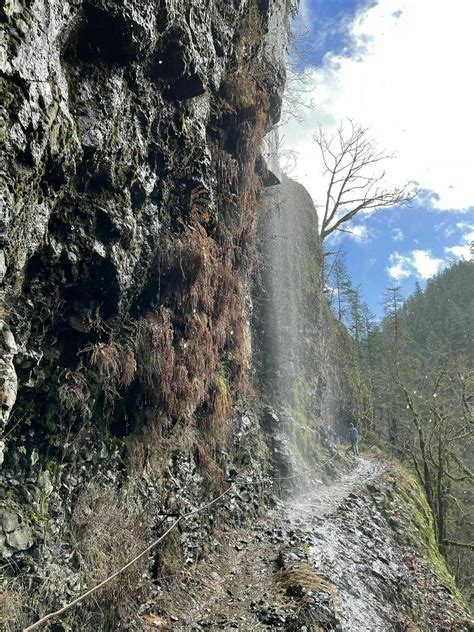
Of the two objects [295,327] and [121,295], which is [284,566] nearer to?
[121,295]

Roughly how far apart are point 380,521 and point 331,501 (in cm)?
141

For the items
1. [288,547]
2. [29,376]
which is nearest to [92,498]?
[29,376]

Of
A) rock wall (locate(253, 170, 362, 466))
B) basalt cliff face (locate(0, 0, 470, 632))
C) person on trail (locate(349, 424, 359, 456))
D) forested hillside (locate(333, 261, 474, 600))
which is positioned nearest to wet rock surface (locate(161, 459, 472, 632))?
basalt cliff face (locate(0, 0, 470, 632))

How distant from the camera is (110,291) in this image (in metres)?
5.24

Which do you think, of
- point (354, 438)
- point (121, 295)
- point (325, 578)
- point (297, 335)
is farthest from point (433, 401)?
point (121, 295)

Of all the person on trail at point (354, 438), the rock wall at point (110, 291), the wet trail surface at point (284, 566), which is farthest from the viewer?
the person on trail at point (354, 438)

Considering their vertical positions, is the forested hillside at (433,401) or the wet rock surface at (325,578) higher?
the forested hillside at (433,401)

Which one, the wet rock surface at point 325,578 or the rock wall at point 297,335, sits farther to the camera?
the rock wall at point 297,335

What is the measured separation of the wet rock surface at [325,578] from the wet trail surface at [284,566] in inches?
0.6

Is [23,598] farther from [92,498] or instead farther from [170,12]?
[170,12]

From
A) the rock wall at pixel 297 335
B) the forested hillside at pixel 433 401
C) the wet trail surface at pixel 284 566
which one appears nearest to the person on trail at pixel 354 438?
the rock wall at pixel 297 335

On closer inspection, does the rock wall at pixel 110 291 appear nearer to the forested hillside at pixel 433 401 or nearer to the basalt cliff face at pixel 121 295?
the basalt cliff face at pixel 121 295

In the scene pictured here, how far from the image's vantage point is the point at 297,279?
16922 millimetres

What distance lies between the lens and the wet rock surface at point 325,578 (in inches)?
200
